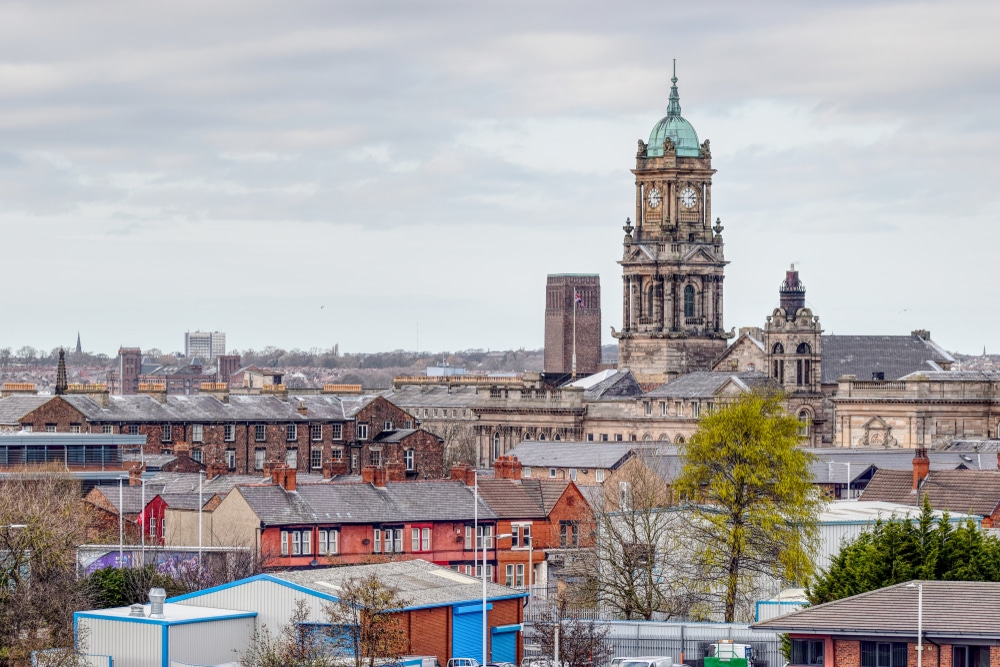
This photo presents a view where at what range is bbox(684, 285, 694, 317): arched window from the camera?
584 ft

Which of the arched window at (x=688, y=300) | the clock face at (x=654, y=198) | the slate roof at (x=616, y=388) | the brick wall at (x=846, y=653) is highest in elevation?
the clock face at (x=654, y=198)

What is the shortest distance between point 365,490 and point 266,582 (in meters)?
25.8

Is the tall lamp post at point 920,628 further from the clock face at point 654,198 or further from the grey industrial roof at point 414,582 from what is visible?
the clock face at point 654,198

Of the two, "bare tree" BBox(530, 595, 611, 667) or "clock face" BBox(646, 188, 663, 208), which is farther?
"clock face" BBox(646, 188, 663, 208)

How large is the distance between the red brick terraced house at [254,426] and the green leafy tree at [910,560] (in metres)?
69.8

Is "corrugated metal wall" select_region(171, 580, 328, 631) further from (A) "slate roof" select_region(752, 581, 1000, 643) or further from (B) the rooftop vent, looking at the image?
(A) "slate roof" select_region(752, 581, 1000, 643)

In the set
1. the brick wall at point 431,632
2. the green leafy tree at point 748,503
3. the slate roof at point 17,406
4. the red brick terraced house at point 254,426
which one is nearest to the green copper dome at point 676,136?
the red brick terraced house at point 254,426

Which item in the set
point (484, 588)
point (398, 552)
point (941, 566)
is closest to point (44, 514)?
point (398, 552)

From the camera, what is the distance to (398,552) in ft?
308

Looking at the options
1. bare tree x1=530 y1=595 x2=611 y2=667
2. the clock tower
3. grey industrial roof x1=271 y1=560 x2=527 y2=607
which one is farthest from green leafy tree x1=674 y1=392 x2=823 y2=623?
the clock tower

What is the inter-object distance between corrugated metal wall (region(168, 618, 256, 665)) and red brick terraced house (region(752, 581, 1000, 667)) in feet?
49.2

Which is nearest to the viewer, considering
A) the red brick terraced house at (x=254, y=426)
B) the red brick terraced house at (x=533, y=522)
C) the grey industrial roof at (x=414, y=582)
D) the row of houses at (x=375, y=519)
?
the grey industrial roof at (x=414, y=582)

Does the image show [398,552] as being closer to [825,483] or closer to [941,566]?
[825,483]

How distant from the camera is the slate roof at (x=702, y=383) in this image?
156m
